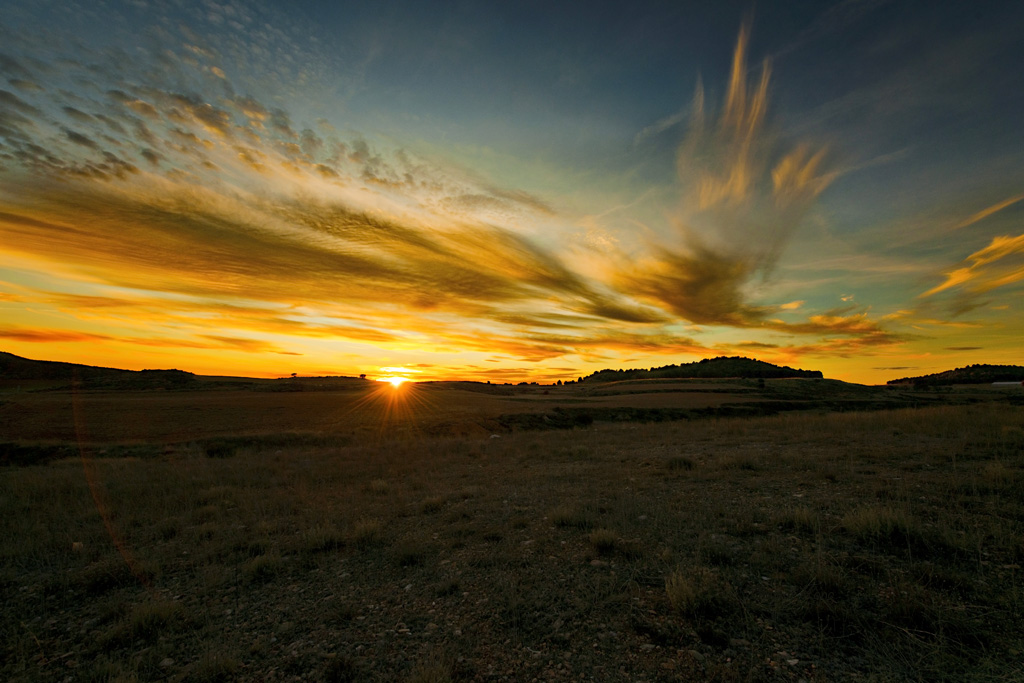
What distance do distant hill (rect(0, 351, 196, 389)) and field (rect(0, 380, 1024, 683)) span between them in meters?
71.9

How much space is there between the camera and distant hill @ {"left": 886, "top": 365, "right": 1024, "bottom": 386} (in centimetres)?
11110

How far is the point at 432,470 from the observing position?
1570 cm

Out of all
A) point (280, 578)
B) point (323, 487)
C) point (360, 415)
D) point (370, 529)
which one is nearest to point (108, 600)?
point (280, 578)

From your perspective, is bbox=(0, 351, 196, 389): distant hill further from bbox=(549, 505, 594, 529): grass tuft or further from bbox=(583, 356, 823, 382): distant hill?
bbox=(583, 356, 823, 382): distant hill

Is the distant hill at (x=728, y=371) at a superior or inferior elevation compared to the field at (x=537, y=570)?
superior

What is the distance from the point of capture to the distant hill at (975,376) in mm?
111100

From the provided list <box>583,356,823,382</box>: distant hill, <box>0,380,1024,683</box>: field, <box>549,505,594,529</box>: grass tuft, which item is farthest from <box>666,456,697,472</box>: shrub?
<box>583,356,823,382</box>: distant hill

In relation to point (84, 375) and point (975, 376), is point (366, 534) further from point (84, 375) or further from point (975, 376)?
point (975, 376)

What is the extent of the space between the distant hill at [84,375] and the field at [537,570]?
71888 mm

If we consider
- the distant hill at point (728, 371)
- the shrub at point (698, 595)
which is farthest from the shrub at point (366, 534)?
the distant hill at point (728, 371)

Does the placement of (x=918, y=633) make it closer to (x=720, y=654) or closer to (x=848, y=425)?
(x=720, y=654)

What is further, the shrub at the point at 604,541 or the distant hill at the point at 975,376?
the distant hill at the point at 975,376

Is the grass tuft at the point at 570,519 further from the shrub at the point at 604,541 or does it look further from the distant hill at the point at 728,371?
the distant hill at the point at 728,371

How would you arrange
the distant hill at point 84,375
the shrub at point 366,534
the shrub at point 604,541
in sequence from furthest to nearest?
the distant hill at point 84,375 → the shrub at point 366,534 → the shrub at point 604,541
